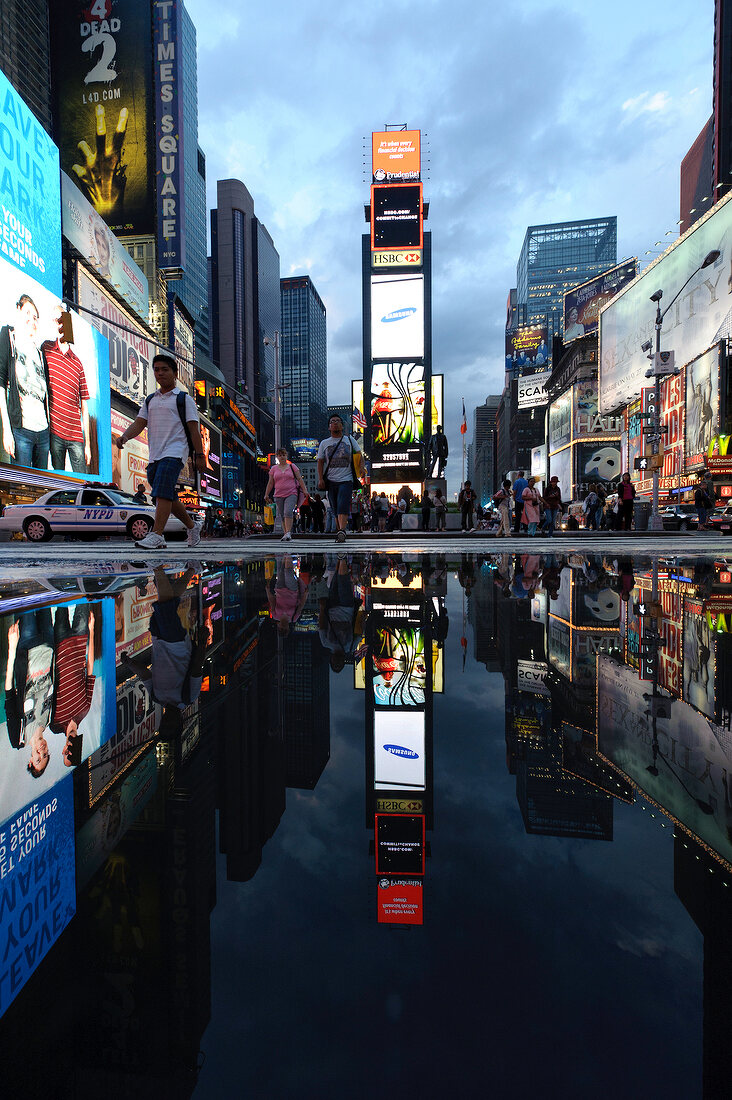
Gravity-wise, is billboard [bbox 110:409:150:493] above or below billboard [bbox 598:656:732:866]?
above

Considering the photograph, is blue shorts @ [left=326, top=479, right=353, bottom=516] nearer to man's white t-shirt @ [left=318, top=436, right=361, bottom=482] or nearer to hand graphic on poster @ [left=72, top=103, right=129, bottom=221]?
man's white t-shirt @ [left=318, top=436, right=361, bottom=482]

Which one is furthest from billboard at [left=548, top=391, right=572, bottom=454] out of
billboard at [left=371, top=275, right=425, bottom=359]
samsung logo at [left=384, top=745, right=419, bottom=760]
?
samsung logo at [left=384, top=745, right=419, bottom=760]

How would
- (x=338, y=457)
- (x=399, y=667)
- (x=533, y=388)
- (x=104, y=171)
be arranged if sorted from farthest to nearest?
(x=533, y=388)
(x=104, y=171)
(x=338, y=457)
(x=399, y=667)

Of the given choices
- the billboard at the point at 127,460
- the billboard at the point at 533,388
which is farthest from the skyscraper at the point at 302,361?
the billboard at the point at 127,460

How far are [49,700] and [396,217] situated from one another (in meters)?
59.4

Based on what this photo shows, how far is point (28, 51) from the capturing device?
41.4m

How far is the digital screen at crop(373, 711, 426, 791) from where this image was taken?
3.47 ft

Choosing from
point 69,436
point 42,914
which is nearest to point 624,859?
point 42,914

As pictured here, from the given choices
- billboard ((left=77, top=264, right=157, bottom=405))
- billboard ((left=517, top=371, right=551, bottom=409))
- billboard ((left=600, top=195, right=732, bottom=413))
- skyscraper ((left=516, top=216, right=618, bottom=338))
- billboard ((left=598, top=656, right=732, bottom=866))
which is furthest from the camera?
skyscraper ((left=516, top=216, right=618, bottom=338))

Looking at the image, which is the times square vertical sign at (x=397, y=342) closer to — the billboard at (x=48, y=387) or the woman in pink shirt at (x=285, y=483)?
the billboard at (x=48, y=387)

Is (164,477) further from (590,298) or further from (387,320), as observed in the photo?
(590,298)

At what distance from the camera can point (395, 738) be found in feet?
4.19

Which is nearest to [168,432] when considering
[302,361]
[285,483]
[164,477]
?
[164,477]

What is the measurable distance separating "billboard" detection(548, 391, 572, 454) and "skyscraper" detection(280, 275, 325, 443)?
228 feet
